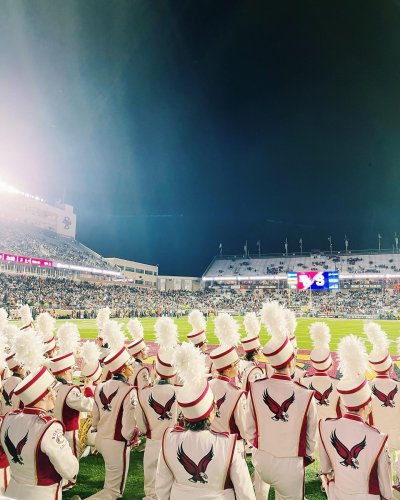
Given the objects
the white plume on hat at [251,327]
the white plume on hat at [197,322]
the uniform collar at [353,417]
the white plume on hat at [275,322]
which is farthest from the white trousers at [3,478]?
the white plume on hat at [197,322]

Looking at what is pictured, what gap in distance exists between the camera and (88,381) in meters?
6.12

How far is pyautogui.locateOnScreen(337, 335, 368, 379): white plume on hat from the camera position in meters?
3.32

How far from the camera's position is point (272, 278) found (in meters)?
77.5

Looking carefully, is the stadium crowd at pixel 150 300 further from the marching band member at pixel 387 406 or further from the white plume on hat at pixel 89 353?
the marching band member at pixel 387 406

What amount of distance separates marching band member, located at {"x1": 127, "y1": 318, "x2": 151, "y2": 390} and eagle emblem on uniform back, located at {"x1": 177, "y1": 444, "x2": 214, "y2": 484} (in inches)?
104

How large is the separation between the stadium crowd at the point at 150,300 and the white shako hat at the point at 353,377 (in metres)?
30.9

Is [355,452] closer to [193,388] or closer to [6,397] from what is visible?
[193,388]

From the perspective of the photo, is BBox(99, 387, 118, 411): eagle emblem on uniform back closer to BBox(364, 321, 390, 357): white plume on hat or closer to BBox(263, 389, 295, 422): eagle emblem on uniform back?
BBox(263, 389, 295, 422): eagle emblem on uniform back

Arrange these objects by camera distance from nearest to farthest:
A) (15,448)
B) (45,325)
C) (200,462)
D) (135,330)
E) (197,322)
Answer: (200,462) → (15,448) → (135,330) → (45,325) → (197,322)

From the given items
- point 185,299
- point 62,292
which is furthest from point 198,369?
point 185,299

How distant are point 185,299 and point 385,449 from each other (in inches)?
2357

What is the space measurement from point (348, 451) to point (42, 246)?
196 feet

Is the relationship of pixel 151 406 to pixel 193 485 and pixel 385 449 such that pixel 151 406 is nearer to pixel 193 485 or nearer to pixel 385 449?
pixel 193 485

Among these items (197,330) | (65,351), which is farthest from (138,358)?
(65,351)
